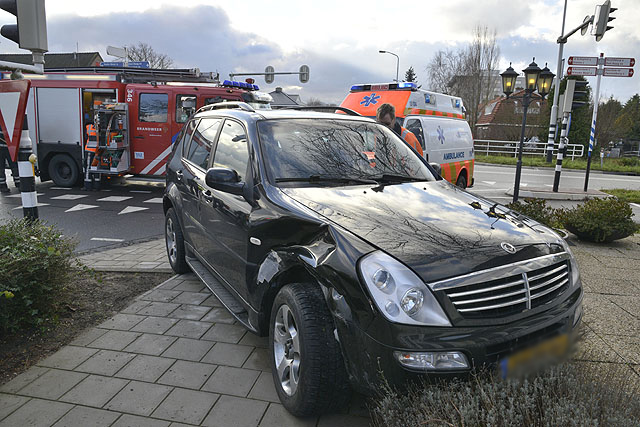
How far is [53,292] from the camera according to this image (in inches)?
150

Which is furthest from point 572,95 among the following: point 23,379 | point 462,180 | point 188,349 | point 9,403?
point 9,403

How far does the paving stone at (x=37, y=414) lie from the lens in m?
2.60

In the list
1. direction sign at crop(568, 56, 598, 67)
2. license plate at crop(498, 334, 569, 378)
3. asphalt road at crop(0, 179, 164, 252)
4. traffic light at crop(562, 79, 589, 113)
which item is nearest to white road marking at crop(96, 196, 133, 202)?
asphalt road at crop(0, 179, 164, 252)

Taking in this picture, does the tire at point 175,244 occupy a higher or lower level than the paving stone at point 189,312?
higher

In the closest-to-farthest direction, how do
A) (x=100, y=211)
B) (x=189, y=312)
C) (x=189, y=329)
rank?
(x=189, y=329)
(x=189, y=312)
(x=100, y=211)

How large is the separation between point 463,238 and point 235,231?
164cm

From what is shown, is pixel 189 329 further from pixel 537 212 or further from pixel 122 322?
pixel 537 212

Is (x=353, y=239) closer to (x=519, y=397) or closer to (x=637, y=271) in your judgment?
(x=519, y=397)

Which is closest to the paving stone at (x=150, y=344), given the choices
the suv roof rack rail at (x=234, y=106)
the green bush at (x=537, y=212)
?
the suv roof rack rail at (x=234, y=106)

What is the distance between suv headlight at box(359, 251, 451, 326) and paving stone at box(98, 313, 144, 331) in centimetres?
253

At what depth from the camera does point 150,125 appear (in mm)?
11914

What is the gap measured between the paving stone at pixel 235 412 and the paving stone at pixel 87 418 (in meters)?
0.54

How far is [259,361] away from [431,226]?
1.59 meters

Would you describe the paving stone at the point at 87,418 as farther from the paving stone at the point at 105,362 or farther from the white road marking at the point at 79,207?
the white road marking at the point at 79,207
